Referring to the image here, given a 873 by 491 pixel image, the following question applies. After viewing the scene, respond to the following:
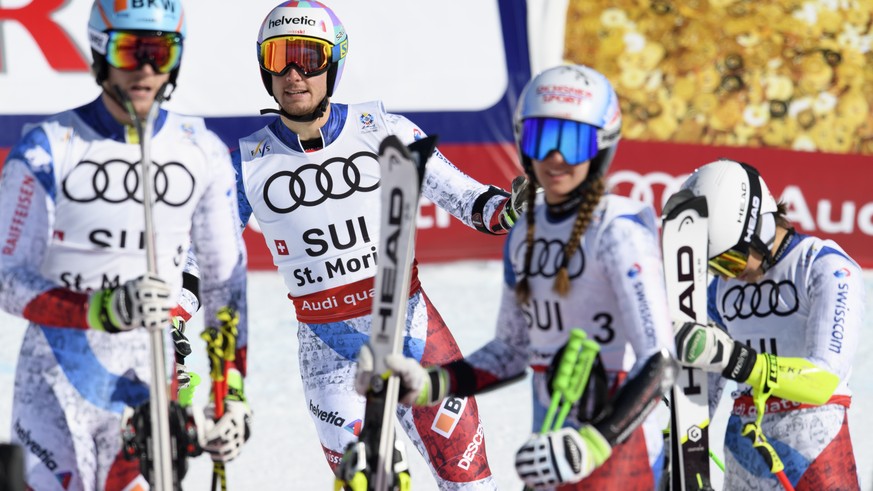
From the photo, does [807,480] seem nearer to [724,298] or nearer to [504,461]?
[724,298]

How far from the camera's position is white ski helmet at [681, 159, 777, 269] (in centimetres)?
508

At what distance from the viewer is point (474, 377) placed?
175 inches

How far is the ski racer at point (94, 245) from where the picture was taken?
4352 millimetres

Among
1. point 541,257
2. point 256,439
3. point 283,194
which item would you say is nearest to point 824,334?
point 541,257

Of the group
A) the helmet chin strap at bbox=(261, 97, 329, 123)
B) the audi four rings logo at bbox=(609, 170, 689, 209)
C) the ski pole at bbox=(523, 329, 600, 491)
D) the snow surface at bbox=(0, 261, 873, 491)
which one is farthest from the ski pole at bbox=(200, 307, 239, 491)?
the audi four rings logo at bbox=(609, 170, 689, 209)

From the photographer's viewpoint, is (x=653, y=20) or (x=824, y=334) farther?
(x=653, y=20)

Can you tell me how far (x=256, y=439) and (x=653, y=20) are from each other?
5.88 meters

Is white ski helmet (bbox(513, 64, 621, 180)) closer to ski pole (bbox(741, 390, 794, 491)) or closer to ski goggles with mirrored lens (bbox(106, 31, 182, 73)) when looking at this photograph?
ski goggles with mirrored lens (bbox(106, 31, 182, 73))

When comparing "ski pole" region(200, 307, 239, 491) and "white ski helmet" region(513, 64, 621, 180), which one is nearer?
"white ski helmet" region(513, 64, 621, 180)

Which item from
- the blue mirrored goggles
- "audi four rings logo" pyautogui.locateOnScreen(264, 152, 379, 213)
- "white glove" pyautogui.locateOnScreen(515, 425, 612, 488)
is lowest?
"white glove" pyautogui.locateOnScreen(515, 425, 612, 488)

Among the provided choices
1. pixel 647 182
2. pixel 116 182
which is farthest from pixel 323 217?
pixel 647 182

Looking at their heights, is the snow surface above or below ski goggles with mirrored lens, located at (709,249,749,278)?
below

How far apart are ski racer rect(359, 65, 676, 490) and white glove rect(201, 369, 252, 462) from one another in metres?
0.57

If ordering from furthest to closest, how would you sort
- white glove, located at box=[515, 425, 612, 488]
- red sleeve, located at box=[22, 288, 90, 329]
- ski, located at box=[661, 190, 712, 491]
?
ski, located at box=[661, 190, 712, 491] → red sleeve, located at box=[22, 288, 90, 329] → white glove, located at box=[515, 425, 612, 488]
